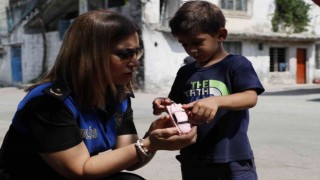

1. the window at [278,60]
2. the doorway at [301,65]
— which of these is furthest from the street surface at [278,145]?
the doorway at [301,65]

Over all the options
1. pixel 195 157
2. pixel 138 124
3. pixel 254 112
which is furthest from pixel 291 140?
pixel 195 157

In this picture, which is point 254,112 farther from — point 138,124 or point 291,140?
point 291,140

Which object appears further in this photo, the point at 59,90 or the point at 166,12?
the point at 166,12

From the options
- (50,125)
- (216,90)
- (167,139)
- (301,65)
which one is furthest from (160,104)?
(301,65)

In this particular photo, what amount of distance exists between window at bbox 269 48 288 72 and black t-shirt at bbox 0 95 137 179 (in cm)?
2167

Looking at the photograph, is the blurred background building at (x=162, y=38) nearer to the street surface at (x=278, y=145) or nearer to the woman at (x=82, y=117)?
the street surface at (x=278, y=145)

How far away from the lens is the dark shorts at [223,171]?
8.38 ft

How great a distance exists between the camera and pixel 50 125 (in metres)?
2.02

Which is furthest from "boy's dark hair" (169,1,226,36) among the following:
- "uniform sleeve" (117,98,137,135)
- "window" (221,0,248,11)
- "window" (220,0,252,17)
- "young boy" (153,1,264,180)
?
"window" (221,0,248,11)

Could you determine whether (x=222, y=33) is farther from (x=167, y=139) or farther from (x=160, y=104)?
(x=167, y=139)

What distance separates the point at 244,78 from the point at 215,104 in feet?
1.23

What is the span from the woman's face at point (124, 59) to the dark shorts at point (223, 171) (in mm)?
671

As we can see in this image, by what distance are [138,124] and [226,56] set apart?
6.17 meters

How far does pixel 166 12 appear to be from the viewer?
1956 centimetres
